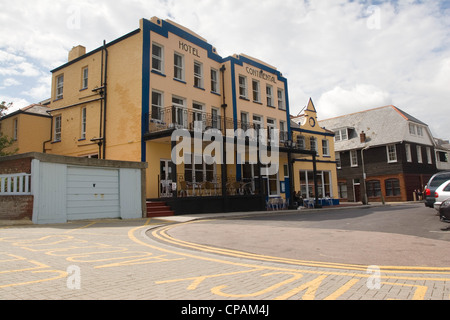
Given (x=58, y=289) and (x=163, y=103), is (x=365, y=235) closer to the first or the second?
(x=58, y=289)

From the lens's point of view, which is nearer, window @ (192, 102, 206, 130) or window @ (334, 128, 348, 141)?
window @ (192, 102, 206, 130)

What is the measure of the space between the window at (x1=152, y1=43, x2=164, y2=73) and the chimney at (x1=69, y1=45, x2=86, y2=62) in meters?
7.24

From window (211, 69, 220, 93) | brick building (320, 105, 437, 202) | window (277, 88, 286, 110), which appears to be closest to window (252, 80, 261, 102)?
window (277, 88, 286, 110)

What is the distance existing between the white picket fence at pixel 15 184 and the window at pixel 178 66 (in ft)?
39.4

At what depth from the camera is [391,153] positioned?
38.4 metres

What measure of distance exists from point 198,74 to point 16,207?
14636 millimetres

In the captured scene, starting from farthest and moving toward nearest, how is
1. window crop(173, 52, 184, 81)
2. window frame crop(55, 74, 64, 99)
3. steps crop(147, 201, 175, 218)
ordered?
window frame crop(55, 74, 64, 99) < window crop(173, 52, 184, 81) < steps crop(147, 201, 175, 218)

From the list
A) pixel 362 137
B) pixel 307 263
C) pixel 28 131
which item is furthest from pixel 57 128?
pixel 362 137

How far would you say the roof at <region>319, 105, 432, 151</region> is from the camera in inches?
1521

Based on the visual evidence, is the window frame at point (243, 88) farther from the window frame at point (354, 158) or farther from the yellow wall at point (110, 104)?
the window frame at point (354, 158)

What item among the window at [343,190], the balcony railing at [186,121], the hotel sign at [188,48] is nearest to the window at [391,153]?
the window at [343,190]

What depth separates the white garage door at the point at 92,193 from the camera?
12.5 metres

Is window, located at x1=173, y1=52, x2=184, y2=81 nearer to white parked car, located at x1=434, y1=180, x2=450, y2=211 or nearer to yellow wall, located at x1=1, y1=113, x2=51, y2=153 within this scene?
yellow wall, located at x1=1, y1=113, x2=51, y2=153

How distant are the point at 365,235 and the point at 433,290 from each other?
5216 millimetres
